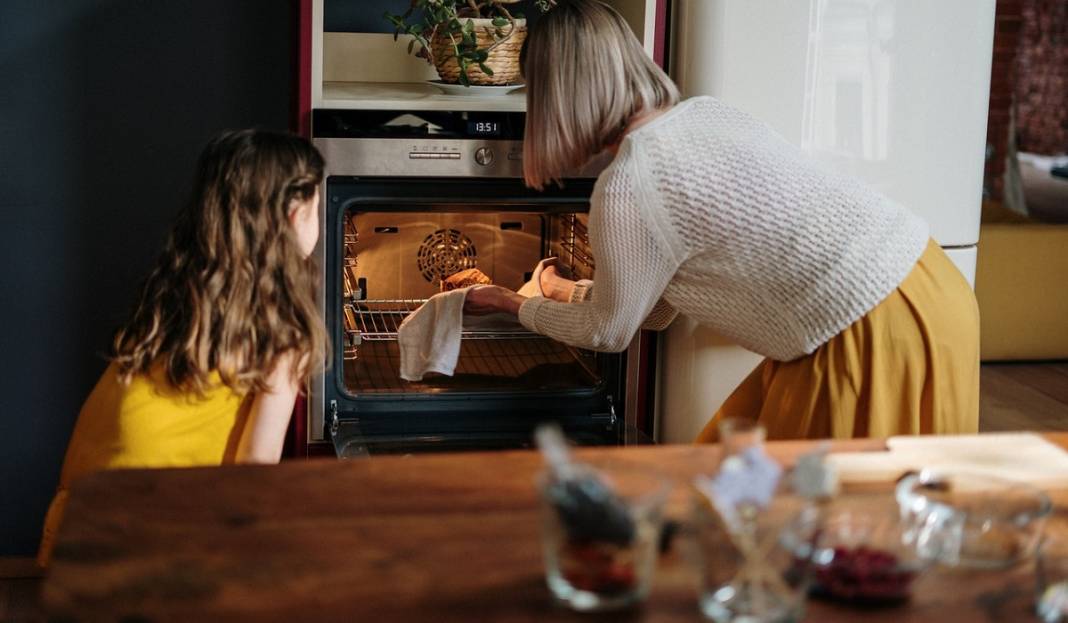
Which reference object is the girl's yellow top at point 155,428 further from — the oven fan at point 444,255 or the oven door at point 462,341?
the oven fan at point 444,255

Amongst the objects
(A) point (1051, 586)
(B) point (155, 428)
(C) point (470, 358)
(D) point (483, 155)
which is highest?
(D) point (483, 155)

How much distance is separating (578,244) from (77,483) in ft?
5.02

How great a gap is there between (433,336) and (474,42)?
59 centimetres

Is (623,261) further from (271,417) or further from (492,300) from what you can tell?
(271,417)

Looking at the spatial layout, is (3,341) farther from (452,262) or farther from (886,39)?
(886,39)

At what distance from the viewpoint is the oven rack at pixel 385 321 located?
2822 mm

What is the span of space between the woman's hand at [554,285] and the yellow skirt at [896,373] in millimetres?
556

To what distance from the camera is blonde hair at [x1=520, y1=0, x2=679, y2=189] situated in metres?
2.19

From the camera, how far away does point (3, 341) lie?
3.04 metres

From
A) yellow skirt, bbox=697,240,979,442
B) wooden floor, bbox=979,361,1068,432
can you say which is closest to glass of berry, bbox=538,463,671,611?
yellow skirt, bbox=697,240,979,442

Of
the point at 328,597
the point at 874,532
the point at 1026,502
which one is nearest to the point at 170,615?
the point at 328,597

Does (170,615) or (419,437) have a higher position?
(170,615)

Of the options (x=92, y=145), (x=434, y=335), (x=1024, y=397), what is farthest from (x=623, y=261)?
(x=1024, y=397)

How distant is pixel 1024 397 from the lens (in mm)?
4773
